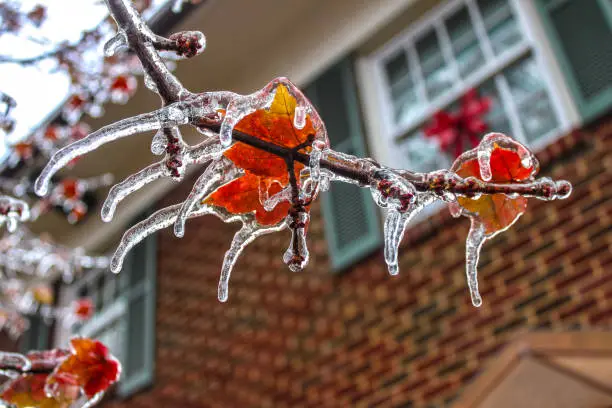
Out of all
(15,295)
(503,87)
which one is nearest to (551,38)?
(503,87)

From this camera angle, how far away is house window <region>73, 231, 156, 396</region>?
6.27 meters

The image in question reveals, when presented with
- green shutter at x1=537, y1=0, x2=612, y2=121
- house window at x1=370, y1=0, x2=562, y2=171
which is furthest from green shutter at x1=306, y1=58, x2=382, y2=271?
green shutter at x1=537, y1=0, x2=612, y2=121

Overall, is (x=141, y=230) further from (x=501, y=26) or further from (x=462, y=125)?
(x=501, y=26)

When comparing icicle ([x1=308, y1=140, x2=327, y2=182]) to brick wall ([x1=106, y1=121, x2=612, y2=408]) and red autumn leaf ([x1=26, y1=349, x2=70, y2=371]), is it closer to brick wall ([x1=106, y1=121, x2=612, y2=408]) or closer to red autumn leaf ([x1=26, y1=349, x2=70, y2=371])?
red autumn leaf ([x1=26, y1=349, x2=70, y2=371])

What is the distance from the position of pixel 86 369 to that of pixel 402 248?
3336 millimetres

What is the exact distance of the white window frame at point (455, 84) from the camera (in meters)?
4.29

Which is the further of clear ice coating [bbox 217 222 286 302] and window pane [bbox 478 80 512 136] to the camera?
window pane [bbox 478 80 512 136]

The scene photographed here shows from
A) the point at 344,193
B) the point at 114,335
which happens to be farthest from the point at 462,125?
the point at 114,335

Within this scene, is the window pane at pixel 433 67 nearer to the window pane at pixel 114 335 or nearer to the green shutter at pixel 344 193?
the green shutter at pixel 344 193

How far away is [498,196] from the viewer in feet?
3.51

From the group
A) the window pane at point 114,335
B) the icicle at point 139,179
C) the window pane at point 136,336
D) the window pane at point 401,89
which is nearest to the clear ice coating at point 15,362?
the icicle at point 139,179

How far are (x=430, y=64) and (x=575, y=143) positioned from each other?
5.57ft

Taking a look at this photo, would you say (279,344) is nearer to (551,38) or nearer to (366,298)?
(366,298)

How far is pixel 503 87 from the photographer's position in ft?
15.8
